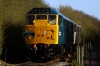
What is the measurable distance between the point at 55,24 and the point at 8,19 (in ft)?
12.3

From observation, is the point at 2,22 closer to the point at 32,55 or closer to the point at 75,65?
the point at 32,55

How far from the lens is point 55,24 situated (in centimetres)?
1998

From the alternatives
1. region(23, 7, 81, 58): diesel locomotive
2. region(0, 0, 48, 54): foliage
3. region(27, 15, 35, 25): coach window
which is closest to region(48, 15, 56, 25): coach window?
region(23, 7, 81, 58): diesel locomotive

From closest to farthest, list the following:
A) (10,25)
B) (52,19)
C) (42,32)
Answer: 1. (42,32)
2. (52,19)
3. (10,25)

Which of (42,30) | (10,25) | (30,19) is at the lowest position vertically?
(42,30)

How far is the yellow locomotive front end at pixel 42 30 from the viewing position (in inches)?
778

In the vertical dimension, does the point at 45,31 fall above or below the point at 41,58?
above

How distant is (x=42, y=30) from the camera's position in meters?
19.9

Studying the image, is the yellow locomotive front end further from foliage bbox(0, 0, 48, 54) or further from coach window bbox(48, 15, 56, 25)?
foliage bbox(0, 0, 48, 54)

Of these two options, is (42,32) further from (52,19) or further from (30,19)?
(30,19)

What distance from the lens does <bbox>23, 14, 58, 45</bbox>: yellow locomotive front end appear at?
19766 mm

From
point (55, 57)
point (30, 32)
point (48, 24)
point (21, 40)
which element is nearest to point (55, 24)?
point (48, 24)

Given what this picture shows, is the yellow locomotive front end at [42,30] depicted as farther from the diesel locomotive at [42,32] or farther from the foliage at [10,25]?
the foliage at [10,25]

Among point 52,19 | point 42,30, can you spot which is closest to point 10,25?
point 42,30
